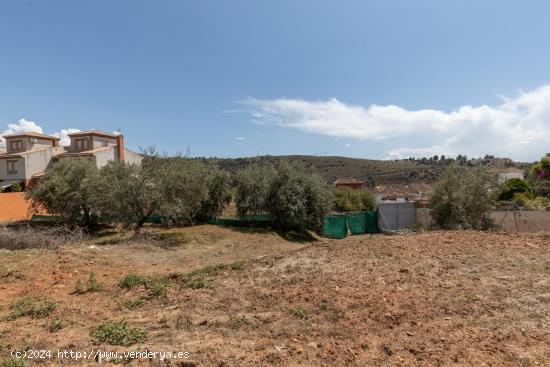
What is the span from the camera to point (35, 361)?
3.93 meters

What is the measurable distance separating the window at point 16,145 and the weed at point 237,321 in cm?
4875

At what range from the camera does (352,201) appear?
3700 cm

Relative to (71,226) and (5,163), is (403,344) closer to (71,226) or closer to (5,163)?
(71,226)

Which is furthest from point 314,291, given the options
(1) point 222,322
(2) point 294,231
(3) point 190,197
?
(2) point 294,231

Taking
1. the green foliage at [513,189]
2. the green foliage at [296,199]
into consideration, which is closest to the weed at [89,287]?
the green foliage at [296,199]

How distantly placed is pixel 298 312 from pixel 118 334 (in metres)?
A: 2.57

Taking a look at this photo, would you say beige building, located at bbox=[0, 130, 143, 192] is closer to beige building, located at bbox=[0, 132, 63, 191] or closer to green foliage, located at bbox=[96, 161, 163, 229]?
beige building, located at bbox=[0, 132, 63, 191]

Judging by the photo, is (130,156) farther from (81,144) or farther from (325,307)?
(325,307)

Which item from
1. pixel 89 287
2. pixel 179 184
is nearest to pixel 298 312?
pixel 89 287

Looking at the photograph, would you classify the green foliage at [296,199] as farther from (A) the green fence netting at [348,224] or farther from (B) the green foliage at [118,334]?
(B) the green foliage at [118,334]

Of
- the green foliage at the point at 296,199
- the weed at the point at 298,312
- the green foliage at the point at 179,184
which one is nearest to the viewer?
the weed at the point at 298,312

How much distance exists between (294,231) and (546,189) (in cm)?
3232

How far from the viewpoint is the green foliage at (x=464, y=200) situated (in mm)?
18641

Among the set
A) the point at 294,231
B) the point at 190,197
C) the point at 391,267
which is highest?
the point at 190,197
